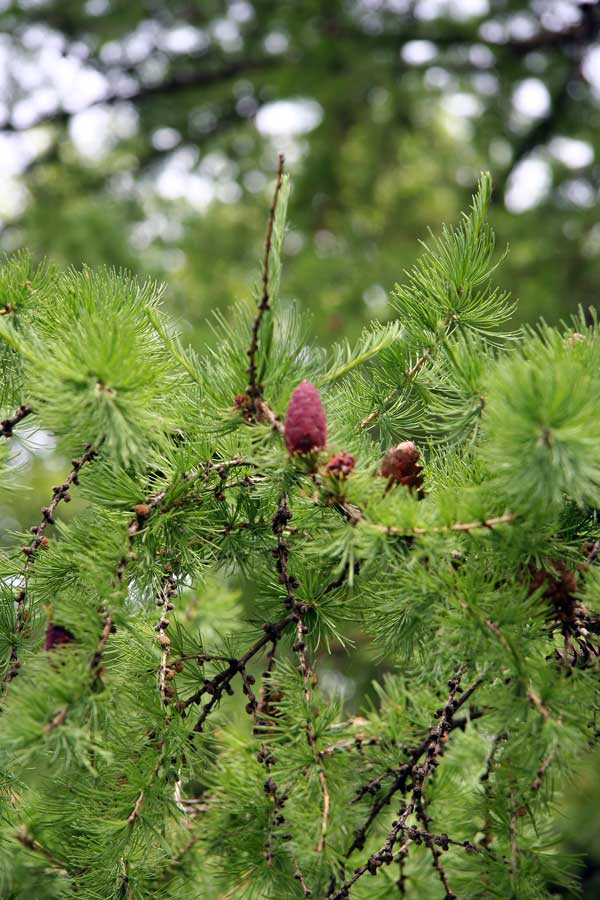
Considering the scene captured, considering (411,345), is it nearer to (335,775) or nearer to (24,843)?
(335,775)

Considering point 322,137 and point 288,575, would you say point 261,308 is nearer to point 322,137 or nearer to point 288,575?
point 288,575

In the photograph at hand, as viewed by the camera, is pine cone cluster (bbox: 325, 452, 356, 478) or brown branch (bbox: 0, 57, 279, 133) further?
brown branch (bbox: 0, 57, 279, 133)

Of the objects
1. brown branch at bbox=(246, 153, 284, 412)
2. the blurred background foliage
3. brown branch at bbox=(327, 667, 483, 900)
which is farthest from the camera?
the blurred background foliage

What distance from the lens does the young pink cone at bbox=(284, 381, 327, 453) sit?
0.89 metres

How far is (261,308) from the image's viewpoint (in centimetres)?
92

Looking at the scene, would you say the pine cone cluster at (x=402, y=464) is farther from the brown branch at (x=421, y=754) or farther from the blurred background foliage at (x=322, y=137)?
the blurred background foliage at (x=322, y=137)

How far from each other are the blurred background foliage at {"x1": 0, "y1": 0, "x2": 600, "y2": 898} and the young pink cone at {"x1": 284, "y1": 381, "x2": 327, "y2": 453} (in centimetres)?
306

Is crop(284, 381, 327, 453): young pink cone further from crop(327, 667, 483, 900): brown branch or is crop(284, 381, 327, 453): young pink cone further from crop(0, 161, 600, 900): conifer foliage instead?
crop(327, 667, 483, 900): brown branch

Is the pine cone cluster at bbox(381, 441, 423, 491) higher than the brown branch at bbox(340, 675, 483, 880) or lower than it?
higher

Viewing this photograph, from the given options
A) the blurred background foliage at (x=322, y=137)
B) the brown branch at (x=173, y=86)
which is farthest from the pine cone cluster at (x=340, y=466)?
the brown branch at (x=173, y=86)

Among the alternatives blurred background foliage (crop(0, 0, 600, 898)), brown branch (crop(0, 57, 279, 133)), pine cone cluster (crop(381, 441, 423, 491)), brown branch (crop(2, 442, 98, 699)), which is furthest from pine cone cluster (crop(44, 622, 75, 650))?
brown branch (crop(0, 57, 279, 133))

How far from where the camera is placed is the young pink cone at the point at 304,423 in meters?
0.89

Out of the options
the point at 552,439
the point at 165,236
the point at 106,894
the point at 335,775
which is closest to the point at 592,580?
the point at 552,439

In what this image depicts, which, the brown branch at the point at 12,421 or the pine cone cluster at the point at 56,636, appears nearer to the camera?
the pine cone cluster at the point at 56,636
